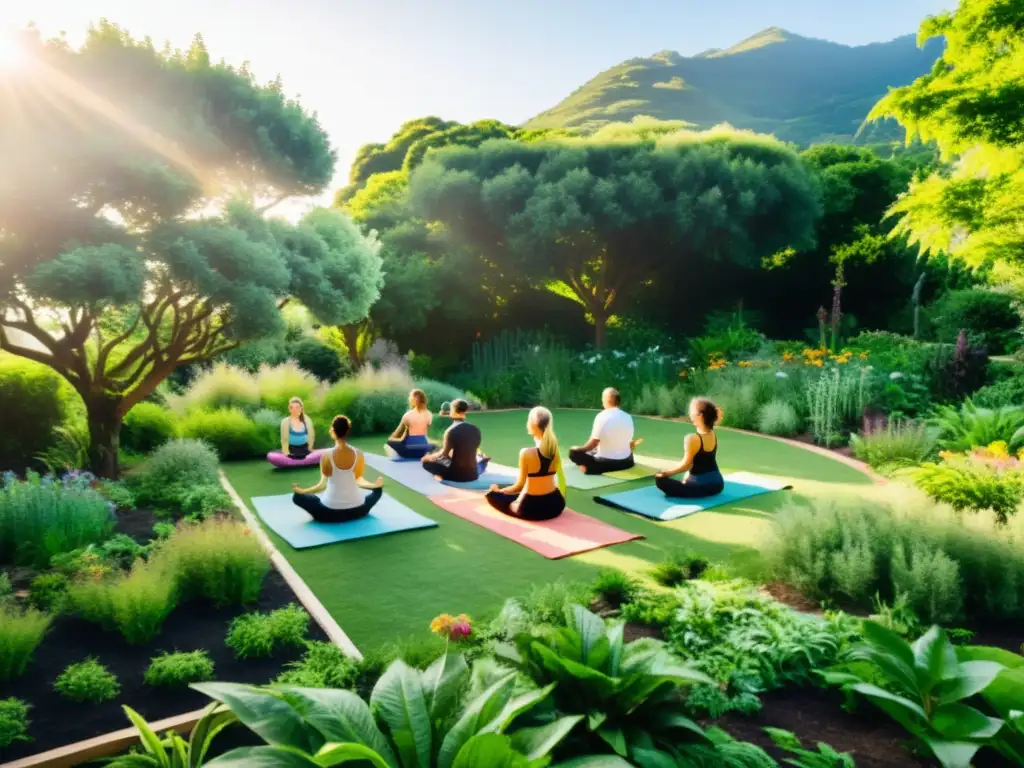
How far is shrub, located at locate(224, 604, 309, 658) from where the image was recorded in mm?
4219

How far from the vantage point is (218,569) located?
495cm

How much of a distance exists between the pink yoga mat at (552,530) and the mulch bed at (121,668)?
2.29 metres

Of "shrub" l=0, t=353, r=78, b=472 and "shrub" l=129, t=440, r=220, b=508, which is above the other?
"shrub" l=0, t=353, r=78, b=472

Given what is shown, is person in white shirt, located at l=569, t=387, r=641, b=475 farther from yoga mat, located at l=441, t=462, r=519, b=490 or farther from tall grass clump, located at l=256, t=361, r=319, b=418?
tall grass clump, located at l=256, t=361, r=319, b=418

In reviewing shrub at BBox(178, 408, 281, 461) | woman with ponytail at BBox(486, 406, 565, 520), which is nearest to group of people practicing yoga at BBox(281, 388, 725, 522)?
woman with ponytail at BBox(486, 406, 565, 520)

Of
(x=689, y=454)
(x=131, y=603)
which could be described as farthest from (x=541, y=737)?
(x=689, y=454)

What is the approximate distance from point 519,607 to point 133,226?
6250mm

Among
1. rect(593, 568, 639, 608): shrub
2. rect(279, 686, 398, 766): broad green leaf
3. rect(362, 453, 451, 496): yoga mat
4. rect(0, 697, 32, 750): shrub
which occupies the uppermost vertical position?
rect(279, 686, 398, 766): broad green leaf

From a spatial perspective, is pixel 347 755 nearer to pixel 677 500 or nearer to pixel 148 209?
pixel 677 500

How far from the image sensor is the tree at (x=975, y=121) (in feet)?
24.5

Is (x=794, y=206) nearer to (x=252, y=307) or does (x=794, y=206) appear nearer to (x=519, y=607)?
(x=252, y=307)

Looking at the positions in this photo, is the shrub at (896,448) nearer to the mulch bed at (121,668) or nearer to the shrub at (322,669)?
the shrub at (322,669)

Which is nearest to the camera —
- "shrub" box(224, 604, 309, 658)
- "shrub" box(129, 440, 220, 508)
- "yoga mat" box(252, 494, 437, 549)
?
"shrub" box(224, 604, 309, 658)

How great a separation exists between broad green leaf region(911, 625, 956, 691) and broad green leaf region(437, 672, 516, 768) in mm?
2013
